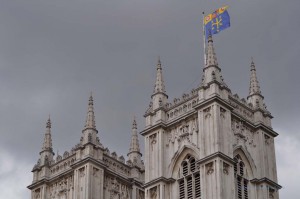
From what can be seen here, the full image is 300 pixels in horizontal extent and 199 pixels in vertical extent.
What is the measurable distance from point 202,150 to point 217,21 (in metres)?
10.9

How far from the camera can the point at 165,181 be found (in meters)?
58.3

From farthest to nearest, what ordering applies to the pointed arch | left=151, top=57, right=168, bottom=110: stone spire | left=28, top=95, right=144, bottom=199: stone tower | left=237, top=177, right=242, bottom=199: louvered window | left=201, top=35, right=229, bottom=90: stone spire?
left=28, top=95, right=144, bottom=199: stone tower → left=151, top=57, right=168, bottom=110: stone spire → left=201, top=35, right=229, bottom=90: stone spire → the pointed arch → left=237, top=177, right=242, bottom=199: louvered window

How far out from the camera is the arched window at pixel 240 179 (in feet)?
187

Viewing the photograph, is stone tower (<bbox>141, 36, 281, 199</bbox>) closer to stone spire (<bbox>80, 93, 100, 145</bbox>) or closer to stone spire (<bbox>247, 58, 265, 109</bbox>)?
stone spire (<bbox>247, 58, 265, 109</bbox>)

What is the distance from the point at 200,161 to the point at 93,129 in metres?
13.4

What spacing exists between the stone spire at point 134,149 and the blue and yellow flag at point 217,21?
12233 millimetres

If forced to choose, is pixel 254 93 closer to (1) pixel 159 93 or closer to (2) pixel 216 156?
(1) pixel 159 93

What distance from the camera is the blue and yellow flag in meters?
62.1

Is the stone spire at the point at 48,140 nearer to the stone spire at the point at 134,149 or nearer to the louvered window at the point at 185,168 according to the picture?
the stone spire at the point at 134,149

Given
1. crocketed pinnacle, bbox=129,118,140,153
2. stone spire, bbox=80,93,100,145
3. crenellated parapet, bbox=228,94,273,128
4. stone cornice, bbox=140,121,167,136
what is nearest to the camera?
crenellated parapet, bbox=228,94,273,128

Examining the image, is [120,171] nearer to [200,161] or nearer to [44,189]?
[44,189]

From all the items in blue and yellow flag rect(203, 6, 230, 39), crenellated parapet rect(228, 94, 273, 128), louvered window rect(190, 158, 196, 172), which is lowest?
louvered window rect(190, 158, 196, 172)

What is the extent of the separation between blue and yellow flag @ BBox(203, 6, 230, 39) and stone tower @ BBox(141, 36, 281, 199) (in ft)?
6.29

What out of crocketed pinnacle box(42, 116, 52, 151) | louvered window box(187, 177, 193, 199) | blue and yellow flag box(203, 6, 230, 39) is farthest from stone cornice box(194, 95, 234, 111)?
crocketed pinnacle box(42, 116, 52, 151)
